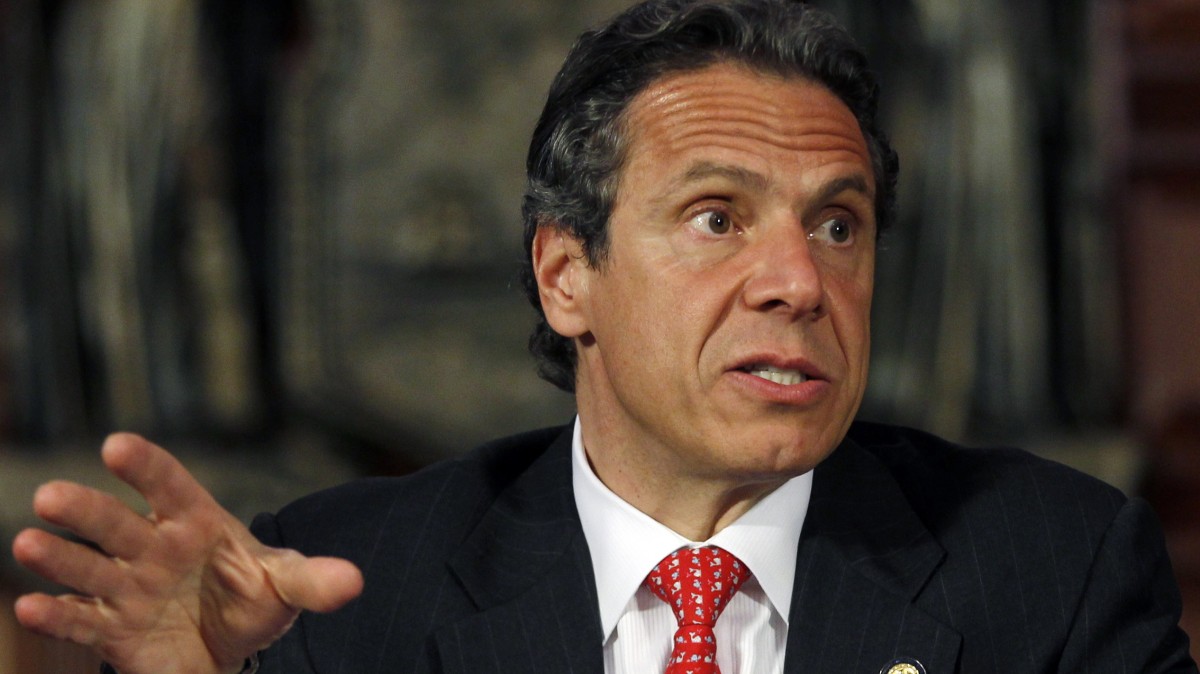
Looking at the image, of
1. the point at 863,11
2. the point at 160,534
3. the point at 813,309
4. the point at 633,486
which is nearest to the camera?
the point at 160,534

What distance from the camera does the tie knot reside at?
1.99m

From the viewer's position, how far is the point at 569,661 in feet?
6.60

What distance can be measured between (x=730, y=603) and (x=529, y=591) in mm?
278

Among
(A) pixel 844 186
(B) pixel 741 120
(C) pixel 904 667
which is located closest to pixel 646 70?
(B) pixel 741 120

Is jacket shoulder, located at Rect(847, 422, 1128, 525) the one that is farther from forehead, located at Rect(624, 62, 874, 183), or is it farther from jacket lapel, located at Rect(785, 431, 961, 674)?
forehead, located at Rect(624, 62, 874, 183)

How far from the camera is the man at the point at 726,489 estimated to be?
1.98 m

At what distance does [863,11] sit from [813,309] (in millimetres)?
2396

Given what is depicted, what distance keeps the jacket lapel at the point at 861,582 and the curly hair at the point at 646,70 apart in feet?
1.40

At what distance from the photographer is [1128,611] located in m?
2.03

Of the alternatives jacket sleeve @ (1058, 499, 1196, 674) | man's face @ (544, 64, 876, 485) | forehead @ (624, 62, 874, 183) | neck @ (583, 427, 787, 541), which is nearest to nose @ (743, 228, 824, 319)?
man's face @ (544, 64, 876, 485)

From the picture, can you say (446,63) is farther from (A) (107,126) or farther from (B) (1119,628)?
(B) (1119,628)

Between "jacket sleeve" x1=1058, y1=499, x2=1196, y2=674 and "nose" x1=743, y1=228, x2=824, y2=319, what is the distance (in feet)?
1.74

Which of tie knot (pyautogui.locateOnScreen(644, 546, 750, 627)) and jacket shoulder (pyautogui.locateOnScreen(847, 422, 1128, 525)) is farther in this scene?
jacket shoulder (pyautogui.locateOnScreen(847, 422, 1128, 525))

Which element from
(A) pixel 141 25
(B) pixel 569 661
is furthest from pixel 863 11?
(B) pixel 569 661
